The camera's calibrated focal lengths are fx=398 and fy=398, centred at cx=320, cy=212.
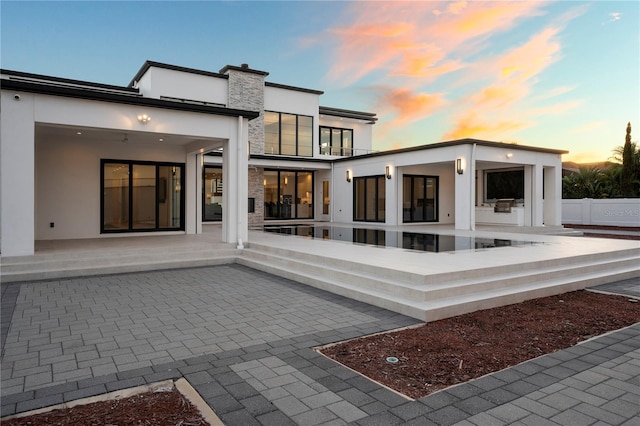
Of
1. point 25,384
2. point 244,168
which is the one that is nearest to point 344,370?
point 25,384

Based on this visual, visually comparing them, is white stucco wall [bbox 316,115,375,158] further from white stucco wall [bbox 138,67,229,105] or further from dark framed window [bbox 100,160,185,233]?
dark framed window [bbox 100,160,185,233]

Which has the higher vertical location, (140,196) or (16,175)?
(16,175)

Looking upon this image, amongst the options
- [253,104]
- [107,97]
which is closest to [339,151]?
[253,104]

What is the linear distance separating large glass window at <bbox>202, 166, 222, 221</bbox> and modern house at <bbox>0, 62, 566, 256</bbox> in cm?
5

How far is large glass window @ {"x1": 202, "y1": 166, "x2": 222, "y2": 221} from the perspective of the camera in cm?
2067

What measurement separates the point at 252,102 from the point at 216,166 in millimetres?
4569

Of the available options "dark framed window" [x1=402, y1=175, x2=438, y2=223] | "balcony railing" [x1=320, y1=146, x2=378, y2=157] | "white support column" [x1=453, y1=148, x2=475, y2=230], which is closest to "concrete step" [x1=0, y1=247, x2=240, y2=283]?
"white support column" [x1=453, y1=148, x2=475, y2=230]

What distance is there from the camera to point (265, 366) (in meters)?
3.74

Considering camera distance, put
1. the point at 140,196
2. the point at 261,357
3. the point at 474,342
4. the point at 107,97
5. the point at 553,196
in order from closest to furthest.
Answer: the point at 261,357, the point at 474,342, the point at 107,97, the point at 140,196, the point at 553,196

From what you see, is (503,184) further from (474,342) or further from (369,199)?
(474,342)

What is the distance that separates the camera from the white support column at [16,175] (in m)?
8.32

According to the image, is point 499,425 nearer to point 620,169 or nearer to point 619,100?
point 619,100

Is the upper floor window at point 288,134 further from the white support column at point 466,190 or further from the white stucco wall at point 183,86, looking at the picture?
the white support column at point 466,190

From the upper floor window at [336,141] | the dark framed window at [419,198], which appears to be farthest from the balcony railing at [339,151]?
the dark framed window at [419,198]
